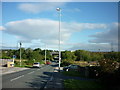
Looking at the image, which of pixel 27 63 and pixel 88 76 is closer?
pixel 88 76

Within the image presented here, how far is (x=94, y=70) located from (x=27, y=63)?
146ft

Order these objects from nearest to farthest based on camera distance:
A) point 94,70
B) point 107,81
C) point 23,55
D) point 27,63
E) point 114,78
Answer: point 114,78 → point 107,81 → point 94,70 → point 27,63 → point 23,55

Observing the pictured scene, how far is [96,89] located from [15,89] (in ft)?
18.0

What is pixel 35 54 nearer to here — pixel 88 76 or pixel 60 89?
pixel 88 76

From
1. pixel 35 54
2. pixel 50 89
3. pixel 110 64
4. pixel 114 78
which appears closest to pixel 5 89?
pixel 50 89

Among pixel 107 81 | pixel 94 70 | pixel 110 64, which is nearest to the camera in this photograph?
pixel 107 81

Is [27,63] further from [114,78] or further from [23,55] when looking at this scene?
[114,78]

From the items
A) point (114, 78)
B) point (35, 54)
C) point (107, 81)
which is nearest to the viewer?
point (114, 78)

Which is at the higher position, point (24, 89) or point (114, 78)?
point (114, 78)

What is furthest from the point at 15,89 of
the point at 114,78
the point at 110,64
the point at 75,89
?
the point at 110,64

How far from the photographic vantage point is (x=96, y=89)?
491 inches

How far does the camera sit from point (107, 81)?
12375 mm

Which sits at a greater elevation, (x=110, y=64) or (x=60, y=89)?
(x=110, y=64)

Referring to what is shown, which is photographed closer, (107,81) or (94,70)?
(107,81)
